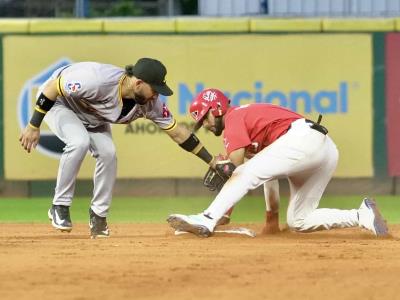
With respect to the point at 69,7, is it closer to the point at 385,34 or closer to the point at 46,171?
the point at 46,171

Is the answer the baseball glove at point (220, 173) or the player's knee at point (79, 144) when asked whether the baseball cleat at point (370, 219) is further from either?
the player's knee at point (79, 144)

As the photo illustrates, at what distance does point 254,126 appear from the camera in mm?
8625

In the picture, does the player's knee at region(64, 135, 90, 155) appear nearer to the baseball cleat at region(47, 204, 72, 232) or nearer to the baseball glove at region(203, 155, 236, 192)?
the baseball cleat at region(47, 204, 72, 232)

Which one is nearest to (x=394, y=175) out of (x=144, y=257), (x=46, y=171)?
(x=46, y=171)

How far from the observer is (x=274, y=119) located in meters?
8.71

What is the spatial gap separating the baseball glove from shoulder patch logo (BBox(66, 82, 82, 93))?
1154mm

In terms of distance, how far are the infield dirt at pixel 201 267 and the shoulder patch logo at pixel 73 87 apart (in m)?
1.09

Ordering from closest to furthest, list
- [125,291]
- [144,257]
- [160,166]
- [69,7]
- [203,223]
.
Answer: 1. [125,291]
2. [144,257]
3. [203,223]
4. [160,166]
5. [69,7]

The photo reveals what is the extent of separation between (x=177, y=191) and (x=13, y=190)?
1.95 meters

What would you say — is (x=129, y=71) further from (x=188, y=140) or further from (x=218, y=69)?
(x=218, y=69)

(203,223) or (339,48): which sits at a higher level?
(339,48)

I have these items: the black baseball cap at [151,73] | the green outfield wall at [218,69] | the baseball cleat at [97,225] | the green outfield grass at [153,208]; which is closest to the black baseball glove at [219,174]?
the black baseball cap at [151,73]

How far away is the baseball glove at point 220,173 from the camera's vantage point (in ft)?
27.9

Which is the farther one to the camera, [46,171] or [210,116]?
[46,171]
